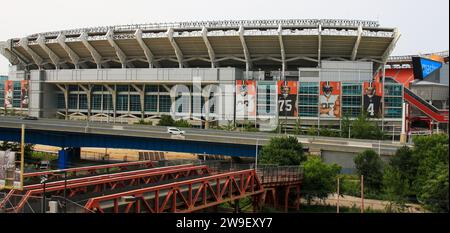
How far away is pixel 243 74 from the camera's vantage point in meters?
37.0

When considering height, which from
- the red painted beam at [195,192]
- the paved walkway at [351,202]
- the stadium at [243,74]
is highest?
the stadium at [243,74]

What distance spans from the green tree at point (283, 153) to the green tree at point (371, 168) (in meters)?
2.57

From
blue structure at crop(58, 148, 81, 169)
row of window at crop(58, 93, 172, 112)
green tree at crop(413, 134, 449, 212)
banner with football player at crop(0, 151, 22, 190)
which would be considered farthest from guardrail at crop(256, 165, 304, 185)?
row of window at crop(58, 93, 172, 112)

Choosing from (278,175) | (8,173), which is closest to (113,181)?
(8,173)

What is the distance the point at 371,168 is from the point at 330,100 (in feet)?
52.2

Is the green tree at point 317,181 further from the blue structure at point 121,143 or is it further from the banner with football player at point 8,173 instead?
the banner with football player at point 8,173

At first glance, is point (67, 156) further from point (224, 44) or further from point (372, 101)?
point (372, 101)

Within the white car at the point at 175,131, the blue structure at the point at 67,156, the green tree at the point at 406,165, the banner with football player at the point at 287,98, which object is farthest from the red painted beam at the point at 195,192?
the banner with football player at the point at 287,98

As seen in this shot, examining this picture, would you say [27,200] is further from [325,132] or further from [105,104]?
[105,104]

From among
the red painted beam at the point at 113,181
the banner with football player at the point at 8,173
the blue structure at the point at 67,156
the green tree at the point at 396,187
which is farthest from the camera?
the blue structure at the point at 67,156

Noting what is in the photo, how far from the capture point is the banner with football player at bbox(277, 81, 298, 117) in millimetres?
33062

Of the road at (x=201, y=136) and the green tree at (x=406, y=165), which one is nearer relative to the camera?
the green tree at (x=406, y=165)

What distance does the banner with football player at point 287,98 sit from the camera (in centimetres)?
3306

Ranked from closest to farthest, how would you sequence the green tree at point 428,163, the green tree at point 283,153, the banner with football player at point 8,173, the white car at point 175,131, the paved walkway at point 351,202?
the banner with football player at point 8,173, the green tree at point 428,163, the paved walkway at point 351,202, the green tree at point 283,153, the white car at point 175,131
